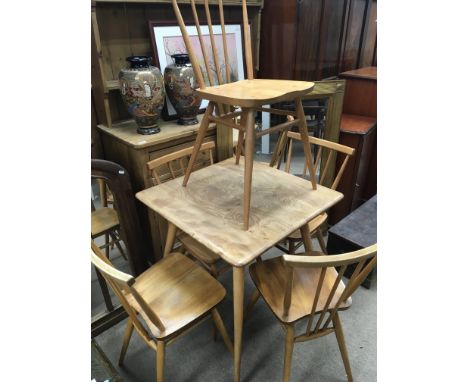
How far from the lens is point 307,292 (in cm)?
124

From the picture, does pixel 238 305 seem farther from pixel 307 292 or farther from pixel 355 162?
pixel 355 162

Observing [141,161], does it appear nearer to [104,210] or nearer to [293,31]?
[104,210]

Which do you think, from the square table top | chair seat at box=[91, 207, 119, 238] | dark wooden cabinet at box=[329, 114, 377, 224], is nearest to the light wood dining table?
the square table top

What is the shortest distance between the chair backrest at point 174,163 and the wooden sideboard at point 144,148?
0.26ft

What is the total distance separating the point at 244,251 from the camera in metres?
0.94

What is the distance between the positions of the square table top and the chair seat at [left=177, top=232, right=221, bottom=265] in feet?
0.97

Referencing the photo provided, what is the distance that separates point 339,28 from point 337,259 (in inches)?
123

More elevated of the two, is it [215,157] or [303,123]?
[303,123]

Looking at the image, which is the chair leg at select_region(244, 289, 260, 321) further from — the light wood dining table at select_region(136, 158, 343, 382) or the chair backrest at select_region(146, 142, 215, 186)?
the chair backrest at select_region(146, 142, 215, 186)

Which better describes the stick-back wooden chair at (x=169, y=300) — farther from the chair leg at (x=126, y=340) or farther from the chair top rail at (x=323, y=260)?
the chair top rail at (x=323, y=260)

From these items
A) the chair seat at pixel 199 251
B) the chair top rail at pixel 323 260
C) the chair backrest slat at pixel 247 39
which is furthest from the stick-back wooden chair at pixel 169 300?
the chair backrest slat at pixel 247 39

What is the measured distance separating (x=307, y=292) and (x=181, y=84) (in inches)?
47.4

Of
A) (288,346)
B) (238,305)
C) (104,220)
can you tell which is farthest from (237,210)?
(104,220)

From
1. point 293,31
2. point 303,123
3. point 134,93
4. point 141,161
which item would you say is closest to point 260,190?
point 303,123
